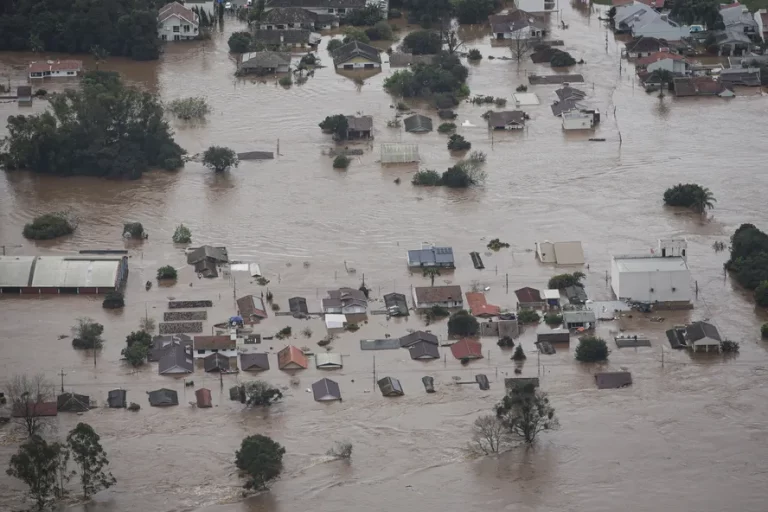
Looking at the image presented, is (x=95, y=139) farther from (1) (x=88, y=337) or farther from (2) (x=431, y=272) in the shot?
(2) (x=431, y=272)

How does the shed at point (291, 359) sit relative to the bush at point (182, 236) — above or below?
below

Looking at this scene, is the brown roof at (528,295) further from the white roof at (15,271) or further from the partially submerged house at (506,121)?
the partially submerged house at (506,121)

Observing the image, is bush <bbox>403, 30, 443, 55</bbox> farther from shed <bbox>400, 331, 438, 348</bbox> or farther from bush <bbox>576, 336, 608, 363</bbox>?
bush <bbox>576, 336, 608, 363</bbox>

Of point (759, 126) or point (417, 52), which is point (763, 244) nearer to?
point (759, 126)

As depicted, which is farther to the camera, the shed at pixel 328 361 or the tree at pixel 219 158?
the tree at pixel 219 158

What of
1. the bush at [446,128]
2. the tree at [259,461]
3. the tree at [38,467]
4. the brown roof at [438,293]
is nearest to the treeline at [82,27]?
the bush at [446,128]

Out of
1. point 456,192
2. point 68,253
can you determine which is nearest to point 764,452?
point 456,192
